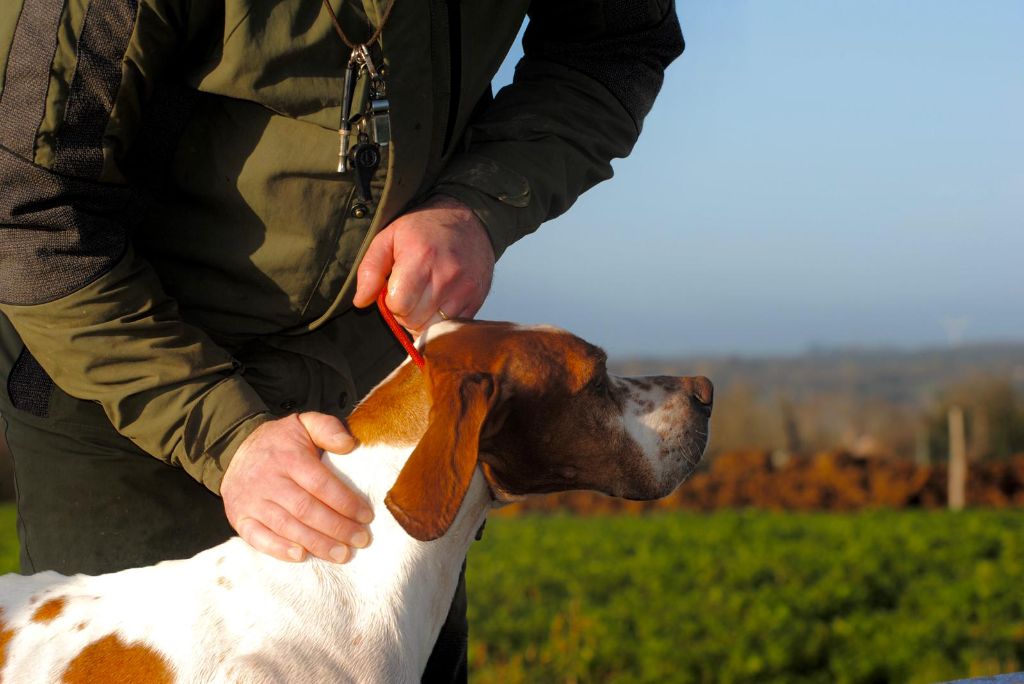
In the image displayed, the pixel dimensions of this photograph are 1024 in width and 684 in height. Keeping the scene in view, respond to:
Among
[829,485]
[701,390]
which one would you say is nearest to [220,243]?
[701,390]

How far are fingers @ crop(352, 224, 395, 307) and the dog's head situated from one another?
0.70 feet

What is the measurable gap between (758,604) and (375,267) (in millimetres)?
9372

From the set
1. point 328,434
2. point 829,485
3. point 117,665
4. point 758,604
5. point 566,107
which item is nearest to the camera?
point 117,665

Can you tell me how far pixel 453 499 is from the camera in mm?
2504

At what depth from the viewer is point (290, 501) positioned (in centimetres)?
260

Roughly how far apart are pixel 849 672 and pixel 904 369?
338ft

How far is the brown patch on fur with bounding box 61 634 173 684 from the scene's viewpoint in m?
2.48

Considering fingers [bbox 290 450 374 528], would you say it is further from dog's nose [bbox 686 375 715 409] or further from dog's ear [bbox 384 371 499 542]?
dog's nose [bbox 686 375 715 409]

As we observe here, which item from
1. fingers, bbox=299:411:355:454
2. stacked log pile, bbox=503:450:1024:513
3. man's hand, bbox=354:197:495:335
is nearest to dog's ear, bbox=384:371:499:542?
fingers, bbox=299:411:355:454

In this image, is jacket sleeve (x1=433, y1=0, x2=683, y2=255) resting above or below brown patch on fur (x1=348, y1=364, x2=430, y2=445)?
above

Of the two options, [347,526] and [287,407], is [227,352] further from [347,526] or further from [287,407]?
[347,526]

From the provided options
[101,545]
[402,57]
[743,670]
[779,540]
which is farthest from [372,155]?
[779,540]

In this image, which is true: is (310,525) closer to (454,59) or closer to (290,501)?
(290,501)

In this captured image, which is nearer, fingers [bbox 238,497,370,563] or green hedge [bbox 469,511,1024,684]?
fingers [bbox 238,497,370,563]
